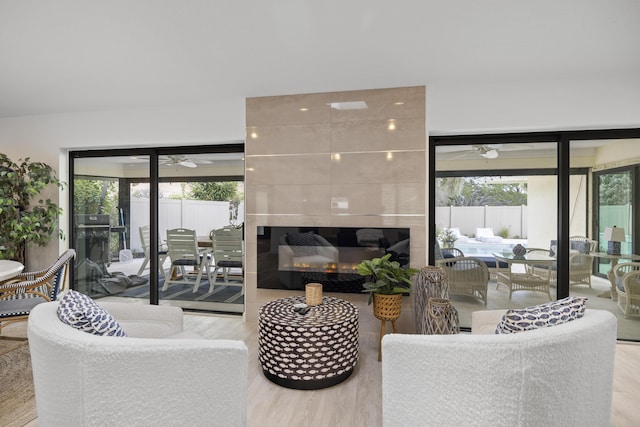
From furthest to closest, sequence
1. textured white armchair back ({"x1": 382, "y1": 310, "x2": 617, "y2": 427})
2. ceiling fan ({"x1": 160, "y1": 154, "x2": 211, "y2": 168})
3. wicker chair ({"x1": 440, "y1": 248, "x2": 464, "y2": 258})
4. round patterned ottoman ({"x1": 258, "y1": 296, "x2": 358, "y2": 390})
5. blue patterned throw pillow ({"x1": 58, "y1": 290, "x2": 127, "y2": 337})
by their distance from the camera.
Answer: ceiling fan ({"x1": 160, "y1": 154, "x2": 211, "y2": 168}) → wicker chair ({"x1": 440, "y1": 248, "x2": 464, "y2": 258}) → round patterned ottoman ({"x1": 258, "y1": 296, "x2": 358, "y2": 390}) → blue patterned throw pillow ({"x1": 58, "y1": 290, "x2": 127, "y2": 337}) → textured white armchair back ({"x1": 382, "y1": 310, "x2": 617, "y2": 427})

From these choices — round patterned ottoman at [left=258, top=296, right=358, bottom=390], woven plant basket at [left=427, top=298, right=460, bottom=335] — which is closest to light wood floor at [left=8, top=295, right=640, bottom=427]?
round patterned ottoman at [left=258, top=296, right=358, bottom=390]

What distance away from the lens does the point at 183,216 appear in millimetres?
4312

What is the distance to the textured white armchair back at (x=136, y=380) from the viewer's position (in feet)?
4.12

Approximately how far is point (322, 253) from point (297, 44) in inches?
77.9

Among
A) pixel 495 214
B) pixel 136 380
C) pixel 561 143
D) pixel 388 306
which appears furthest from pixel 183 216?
pixel 561 143

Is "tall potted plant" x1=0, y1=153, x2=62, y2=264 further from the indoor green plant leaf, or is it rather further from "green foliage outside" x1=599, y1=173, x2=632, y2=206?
"green foliage outside" x1=599, y1=173, x2=632, y2=206

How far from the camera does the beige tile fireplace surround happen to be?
351cm

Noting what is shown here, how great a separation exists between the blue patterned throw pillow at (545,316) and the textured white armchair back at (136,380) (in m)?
1.18

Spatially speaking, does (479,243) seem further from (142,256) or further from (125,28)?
(142,256)

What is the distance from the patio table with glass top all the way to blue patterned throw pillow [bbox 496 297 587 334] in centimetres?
220

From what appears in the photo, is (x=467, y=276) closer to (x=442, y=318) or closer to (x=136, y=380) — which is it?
(x=442, y=318)

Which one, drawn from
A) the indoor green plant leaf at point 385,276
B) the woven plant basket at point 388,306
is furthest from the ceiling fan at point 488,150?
the woven plant basket at point 388,306

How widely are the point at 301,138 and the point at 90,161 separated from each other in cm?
289

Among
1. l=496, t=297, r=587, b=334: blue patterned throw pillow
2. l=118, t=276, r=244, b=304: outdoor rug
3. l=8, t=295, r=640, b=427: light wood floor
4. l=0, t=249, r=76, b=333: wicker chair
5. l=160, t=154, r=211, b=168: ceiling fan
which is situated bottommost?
l=8, t=295, r=640, b=427: light wood floor
